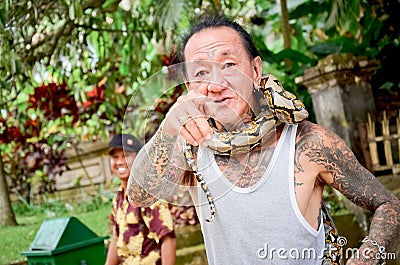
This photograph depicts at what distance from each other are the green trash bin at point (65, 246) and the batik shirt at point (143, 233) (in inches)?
13.9

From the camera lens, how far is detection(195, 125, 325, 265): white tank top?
1660 millimetres

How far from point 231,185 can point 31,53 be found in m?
3.24

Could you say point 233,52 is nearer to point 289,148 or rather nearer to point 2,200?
point 289,148

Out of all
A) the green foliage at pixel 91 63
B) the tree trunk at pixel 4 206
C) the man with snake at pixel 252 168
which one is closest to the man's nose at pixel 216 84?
the man with snake at pixel 252 168

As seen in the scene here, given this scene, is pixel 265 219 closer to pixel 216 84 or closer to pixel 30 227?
pixel 216 84

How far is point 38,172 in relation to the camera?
6.08 metres

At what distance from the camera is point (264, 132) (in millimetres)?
1676

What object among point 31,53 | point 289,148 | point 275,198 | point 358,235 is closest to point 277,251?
point 275,198

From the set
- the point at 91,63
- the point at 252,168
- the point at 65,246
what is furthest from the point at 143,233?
the point at 91,63

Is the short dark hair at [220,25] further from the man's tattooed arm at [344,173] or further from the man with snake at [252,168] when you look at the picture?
the man's tattooed arm at [344,173]

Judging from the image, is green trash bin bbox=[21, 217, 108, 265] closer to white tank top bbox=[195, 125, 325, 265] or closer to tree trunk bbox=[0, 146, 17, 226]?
tree trunk bbox=[0, 146, 17, 226]

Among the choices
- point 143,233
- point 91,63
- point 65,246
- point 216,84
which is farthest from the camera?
point 91,63

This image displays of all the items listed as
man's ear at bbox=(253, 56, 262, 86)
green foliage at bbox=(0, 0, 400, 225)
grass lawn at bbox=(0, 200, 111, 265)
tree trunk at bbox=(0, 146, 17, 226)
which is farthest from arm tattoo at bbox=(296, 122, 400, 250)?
tree trunk at bbox=(0, 146, 17, 226)

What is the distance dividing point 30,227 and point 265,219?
11.9 ft
